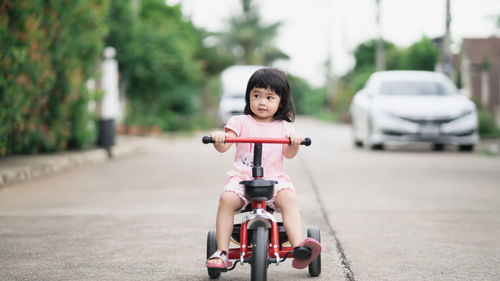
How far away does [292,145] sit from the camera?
14.3ft

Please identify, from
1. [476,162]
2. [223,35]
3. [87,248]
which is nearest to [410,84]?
[476,162]

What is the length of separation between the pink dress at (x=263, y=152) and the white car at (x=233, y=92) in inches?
978

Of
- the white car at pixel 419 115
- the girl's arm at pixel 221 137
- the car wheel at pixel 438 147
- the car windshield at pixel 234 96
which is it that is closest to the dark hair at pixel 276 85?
the girl's arm at pixel 221 137

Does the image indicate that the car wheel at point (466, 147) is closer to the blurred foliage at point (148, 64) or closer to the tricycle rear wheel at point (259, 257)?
the blurred foliage at point (148, 64)

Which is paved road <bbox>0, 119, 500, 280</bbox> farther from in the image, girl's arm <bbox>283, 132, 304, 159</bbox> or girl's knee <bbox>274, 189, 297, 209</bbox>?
girl's arm <bbox>283, 132, 304, 159</bbox>

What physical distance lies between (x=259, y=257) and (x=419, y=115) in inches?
457

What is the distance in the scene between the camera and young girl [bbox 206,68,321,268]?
171 inches

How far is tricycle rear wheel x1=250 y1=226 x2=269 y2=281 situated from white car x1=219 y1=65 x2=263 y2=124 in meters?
25.3

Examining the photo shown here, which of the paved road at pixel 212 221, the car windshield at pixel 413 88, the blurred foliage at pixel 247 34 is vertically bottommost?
the paved road at pixel 212 221

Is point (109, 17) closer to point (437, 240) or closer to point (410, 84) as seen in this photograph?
point (410, 84)

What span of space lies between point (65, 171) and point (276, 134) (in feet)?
24.5

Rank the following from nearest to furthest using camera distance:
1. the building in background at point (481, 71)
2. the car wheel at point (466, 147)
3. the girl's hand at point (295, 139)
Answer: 1. the girl's hand at point (295, 139)
2. the car wheel at point (466, 147)
3. the building in background at point (481, 71)

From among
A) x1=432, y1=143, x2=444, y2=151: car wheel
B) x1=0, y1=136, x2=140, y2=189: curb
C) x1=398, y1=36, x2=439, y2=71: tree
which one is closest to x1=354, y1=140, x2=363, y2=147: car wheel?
x1=432, y1=143, x2=444, y2=151: car wheel

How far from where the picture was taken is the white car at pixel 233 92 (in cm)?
3023
